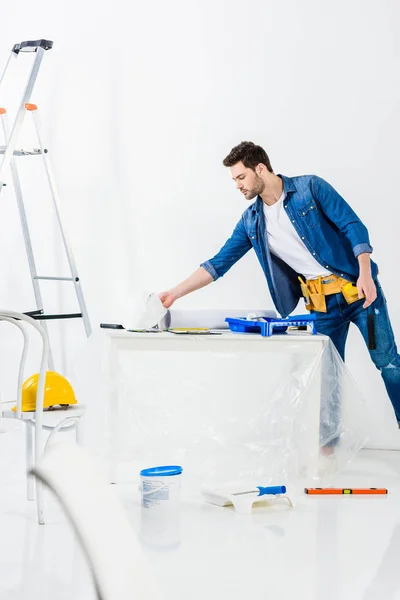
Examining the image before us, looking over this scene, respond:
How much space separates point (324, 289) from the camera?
3.05 metres

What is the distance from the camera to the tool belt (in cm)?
297

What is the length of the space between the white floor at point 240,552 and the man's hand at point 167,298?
0.82m

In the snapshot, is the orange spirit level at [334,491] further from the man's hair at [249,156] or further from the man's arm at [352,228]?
the man's hair at [249,156]

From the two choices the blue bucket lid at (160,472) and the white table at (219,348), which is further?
the white table at (219,348)

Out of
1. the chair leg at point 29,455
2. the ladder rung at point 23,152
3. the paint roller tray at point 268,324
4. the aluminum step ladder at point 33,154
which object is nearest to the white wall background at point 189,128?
the aluminum step ladder at point 33,154

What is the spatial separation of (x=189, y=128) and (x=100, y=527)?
3.23 m

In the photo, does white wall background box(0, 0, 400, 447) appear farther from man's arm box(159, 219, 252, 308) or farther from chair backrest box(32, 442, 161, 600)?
chair backrest box(32, 442, 161, 600)

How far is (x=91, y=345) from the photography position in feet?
8.80

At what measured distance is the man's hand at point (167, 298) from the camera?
3.03m

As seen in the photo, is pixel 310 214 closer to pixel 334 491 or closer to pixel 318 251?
pixel 318 251

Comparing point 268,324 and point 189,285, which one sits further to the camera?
point 189,285

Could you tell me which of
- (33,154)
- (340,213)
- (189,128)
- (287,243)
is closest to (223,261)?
(287,243)

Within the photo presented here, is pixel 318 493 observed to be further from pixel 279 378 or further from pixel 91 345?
pixel 91 345

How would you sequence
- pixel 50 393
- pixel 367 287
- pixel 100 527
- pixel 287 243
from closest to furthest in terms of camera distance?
pixel 100 527 → pixel 50 393 → pixel 367 287 → pixel 287 243
